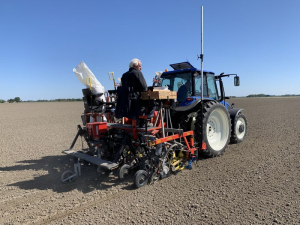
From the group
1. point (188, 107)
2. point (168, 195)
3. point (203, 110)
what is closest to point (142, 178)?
point (168, 195)

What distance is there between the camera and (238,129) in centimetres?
680

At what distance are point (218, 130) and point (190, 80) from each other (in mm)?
1479

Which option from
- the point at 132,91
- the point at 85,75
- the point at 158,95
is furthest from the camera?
the point at 85,75

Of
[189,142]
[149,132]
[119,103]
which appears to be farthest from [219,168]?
[119,103]

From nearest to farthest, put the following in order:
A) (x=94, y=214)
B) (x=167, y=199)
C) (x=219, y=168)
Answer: (x=94, y=214)
(x=167, y=199)
(x=219, y=168)

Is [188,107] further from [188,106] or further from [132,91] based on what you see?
[132,91]

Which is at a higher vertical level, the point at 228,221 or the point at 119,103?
the point at 119,103

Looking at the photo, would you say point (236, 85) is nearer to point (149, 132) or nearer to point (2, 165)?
point (149, 132)

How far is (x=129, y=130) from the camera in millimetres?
4266

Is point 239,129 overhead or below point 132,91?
below

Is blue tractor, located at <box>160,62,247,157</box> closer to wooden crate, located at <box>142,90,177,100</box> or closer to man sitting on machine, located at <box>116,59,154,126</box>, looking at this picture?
wooden crate, located at <box>142,90,177,100</box>

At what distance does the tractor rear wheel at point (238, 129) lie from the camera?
21.2ft

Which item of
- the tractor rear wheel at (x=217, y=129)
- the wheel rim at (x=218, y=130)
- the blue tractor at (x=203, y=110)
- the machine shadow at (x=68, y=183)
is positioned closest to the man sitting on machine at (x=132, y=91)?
the blue tractor at (x=203, y=110)

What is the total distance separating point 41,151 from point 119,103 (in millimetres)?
3667
